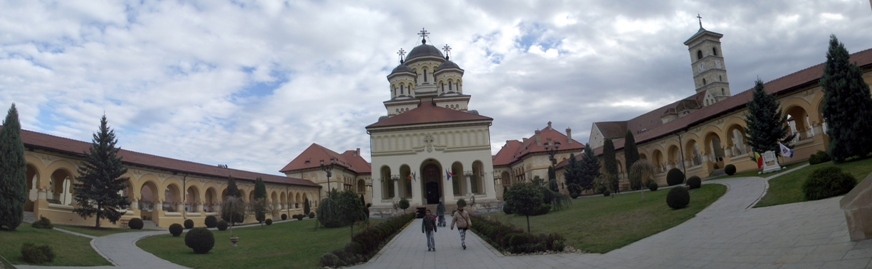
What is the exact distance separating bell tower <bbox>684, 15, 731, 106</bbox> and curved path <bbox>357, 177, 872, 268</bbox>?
6905 cm

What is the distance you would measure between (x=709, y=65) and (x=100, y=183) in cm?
7892

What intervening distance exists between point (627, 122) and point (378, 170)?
4304cm

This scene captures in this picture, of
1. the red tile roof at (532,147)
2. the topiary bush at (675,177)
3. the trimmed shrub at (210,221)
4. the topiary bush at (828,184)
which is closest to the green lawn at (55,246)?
the trimmed shrub at (210,221)

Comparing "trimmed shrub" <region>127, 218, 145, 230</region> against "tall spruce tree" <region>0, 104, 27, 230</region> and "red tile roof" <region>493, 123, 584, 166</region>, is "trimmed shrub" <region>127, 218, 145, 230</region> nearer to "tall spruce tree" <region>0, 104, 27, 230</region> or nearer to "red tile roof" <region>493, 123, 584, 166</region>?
"tall spruce tree" <region>0, 104, 27, 230</region>

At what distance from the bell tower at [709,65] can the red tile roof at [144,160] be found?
63.1 m

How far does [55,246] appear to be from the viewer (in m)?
15.6

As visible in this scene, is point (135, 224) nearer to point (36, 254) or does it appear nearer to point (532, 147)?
point (36, 254)

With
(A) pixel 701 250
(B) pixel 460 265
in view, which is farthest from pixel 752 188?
(B) pixel 460 265

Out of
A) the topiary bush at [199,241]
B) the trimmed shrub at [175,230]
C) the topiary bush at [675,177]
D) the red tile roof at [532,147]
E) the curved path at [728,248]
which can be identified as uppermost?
the red tile roof at [532,147]

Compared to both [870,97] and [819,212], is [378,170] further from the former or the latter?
[819,212]

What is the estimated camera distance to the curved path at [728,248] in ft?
24.0

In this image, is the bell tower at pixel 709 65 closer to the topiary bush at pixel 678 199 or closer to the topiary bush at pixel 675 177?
the topiary bush at pixel 675 177

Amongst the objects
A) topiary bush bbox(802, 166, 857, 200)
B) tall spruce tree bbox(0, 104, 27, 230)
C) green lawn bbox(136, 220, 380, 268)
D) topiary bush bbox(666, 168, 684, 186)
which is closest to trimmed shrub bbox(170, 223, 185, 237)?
green lawn bbox(136, 220, 380, 268)

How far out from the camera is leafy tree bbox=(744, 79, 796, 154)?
25438mm
